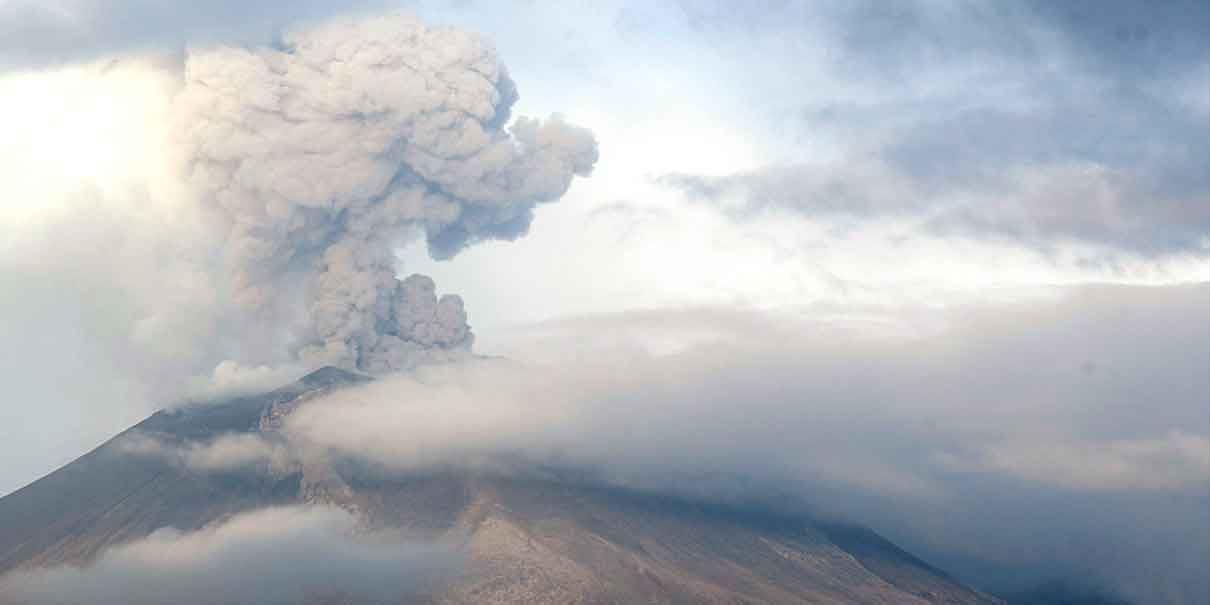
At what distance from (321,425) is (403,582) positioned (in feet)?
120

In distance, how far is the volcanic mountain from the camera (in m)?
138

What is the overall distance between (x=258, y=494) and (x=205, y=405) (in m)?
13.0

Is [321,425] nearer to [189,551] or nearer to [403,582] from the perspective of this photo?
[189,551]

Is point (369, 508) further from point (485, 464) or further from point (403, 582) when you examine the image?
point (403, 582)

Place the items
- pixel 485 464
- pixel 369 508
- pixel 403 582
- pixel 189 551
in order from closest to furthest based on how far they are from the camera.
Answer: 1. pixel 403 582
2. pixel 189 551
3. pixel 369 508
4. pixel 485 464

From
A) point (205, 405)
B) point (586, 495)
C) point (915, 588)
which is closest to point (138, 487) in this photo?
point (205, 405)

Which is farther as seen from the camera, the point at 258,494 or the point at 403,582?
the point at 258,494

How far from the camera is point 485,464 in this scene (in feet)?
561

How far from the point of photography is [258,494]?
534ft

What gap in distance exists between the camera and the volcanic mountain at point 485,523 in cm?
13850

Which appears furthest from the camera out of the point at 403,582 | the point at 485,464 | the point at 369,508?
the point at 485,464

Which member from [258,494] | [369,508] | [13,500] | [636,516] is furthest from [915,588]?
[13,500]

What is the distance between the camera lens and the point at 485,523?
5906 inches

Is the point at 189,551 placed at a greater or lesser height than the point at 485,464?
lesser
